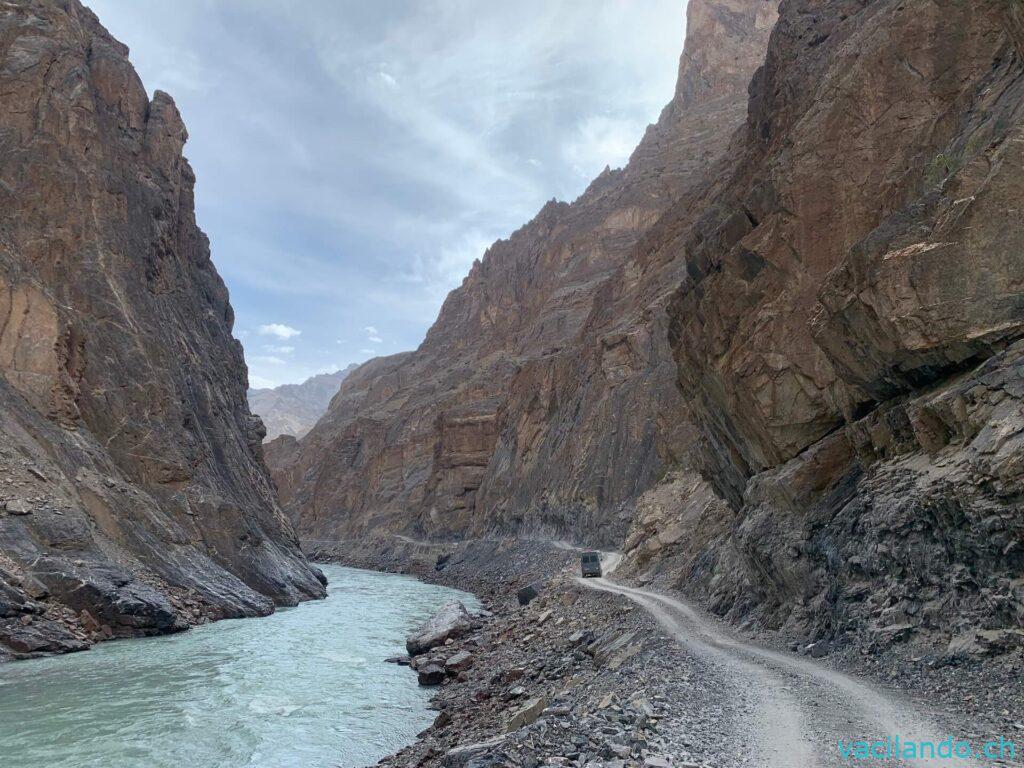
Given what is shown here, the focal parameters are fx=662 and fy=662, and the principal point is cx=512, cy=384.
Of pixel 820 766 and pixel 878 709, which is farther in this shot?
pixel 878 709

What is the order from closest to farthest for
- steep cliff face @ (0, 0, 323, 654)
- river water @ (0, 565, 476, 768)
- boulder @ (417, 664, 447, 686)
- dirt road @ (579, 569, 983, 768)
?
dirt road @ (579, 569, 983, 768) < river water @ (0, 565, 476, 768) < boulder @ (417, 664, 447, 686) < steep cliff face @ (0, 0, 323, 654)

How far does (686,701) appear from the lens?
10.5m

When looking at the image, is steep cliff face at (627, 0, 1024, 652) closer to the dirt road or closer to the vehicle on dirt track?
the dirt road

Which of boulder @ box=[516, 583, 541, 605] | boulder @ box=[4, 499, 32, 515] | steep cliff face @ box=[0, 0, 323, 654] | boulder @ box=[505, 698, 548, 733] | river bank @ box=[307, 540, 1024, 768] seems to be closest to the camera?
river bank @ box=[307, 540, 1024, 768]

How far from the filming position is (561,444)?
6334cm

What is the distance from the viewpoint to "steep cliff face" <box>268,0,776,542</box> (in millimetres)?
54094

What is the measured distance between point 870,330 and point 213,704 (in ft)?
60.2

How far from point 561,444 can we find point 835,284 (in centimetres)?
4852

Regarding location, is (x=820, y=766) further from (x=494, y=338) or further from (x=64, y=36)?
(x=494, y=338)

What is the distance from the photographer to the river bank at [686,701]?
8211 millimetres

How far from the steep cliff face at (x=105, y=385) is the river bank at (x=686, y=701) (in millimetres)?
15777

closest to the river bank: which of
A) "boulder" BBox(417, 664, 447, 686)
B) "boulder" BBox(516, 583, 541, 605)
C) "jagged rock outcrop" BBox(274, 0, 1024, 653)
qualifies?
"boulder" BBox(417, 664, 447, 686)

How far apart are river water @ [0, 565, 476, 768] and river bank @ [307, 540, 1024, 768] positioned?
1.84 m

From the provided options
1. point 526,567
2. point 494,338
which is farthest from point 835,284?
point 494,338
